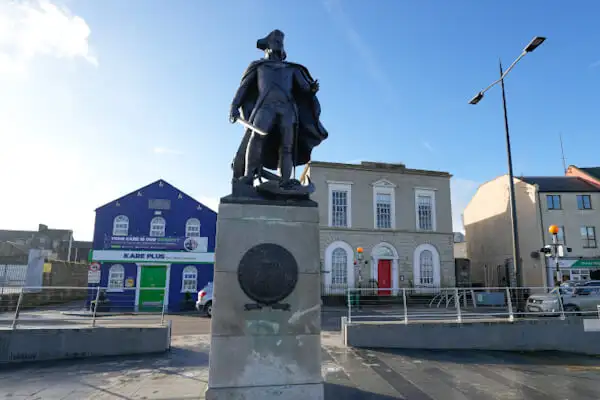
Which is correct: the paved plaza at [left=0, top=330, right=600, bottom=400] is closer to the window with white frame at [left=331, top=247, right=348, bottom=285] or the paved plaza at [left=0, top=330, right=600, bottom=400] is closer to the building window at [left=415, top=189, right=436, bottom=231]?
the window with white frame at [left=331, top=247, right=348, bottom=285]

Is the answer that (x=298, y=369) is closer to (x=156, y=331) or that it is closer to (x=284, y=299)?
(x=284, y=299)

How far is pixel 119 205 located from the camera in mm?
26000

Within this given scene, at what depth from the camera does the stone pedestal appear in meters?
4.36

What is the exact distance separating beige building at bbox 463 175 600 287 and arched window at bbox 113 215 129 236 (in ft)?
93.7

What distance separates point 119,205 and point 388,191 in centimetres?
1959

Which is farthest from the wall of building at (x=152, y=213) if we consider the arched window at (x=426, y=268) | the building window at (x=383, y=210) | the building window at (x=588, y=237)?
the building window at (x=588, y=237)

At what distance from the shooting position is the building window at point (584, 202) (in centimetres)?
2981

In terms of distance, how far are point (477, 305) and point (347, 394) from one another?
56.4ft

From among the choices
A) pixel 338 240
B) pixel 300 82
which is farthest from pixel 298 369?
pixel 338 240

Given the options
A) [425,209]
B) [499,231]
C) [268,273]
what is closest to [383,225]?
[425,209]

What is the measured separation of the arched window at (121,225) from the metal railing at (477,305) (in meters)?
15.8

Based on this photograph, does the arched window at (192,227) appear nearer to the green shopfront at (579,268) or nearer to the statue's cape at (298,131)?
the statue's cape at (298,131)

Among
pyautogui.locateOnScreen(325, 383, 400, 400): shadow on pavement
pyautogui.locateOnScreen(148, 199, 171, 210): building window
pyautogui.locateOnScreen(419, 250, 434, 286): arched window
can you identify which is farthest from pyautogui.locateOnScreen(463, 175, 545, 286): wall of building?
pyautogui.locateOnScreen(325, 383, 400, 400): shadow on pavement

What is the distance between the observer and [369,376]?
6473 millimetres
